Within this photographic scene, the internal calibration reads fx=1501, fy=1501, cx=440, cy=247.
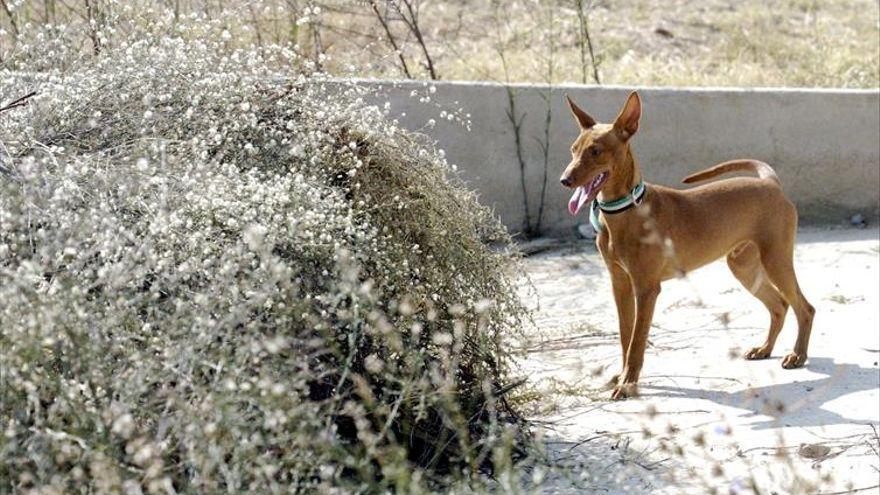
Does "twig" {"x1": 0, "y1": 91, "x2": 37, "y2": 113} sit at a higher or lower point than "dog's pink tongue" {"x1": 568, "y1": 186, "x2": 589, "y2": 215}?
higher

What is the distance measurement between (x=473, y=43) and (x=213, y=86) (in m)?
6.20

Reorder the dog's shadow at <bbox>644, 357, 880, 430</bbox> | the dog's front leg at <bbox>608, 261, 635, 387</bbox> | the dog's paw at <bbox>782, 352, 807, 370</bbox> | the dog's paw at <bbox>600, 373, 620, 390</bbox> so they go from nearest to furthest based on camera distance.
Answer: the dog's shadow at <bbox>644, 357, 880, 430</bbox> → the dog's paw at <bbox>600, 373, 620, 390</bbox> → the dog's front leg at <bbox>608, 261, 635, 387</bbox> → the dog's paw at <bbox>782, 352, 807, 370</bbox>

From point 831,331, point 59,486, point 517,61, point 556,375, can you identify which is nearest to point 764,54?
point 517,61

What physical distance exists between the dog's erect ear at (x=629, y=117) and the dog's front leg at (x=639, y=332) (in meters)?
0.61

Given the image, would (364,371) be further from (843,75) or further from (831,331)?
(843,75)

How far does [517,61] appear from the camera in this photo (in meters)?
10.2

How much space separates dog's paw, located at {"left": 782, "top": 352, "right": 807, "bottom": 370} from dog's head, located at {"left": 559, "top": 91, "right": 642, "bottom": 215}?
1156mm

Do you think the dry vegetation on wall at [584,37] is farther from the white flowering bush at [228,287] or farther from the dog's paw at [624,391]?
the dog's paw at [624,391]

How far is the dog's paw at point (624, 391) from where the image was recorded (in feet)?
19.1

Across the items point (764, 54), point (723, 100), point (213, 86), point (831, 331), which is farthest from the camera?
point (764, 54)

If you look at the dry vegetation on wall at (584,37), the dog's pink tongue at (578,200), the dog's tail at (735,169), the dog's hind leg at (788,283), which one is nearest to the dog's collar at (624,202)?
the dog's pink tongue at (578,200)

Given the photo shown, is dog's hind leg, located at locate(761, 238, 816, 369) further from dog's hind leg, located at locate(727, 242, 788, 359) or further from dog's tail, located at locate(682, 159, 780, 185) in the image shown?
dog's tail, located at locate(682, 159, 780, 185)

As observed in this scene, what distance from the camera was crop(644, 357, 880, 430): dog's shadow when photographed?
5.50 m

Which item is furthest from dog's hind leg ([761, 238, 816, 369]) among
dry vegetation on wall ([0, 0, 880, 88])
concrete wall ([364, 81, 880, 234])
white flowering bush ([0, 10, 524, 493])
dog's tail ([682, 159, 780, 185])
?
dry vegetation on wall ([0, 0, 880, 88])
